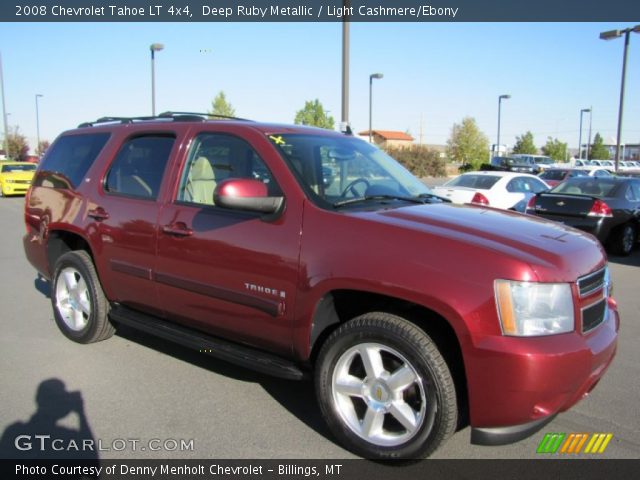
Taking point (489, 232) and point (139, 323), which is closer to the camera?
point (489, 232)

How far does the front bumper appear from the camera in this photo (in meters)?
2.55

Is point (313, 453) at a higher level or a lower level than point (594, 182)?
lower

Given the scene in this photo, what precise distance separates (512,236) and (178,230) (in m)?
2.18

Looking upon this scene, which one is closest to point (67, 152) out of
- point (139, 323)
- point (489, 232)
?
point (139, 323)

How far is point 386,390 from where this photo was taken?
9.68 feet

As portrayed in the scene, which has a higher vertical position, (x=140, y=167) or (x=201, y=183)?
(x=140, y=167)

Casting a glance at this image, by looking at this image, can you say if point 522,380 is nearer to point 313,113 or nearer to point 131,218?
point 131,218

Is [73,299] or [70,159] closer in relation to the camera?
[73,299]

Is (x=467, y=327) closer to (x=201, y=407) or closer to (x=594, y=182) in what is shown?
(x=201, y=407)

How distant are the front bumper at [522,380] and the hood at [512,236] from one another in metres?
0.34

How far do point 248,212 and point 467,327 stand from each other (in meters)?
1.55

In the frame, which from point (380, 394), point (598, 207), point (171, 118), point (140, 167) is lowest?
point (380, 394)

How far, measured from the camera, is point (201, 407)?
12.0 feet

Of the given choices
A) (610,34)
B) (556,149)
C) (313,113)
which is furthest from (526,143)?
(610,34)
